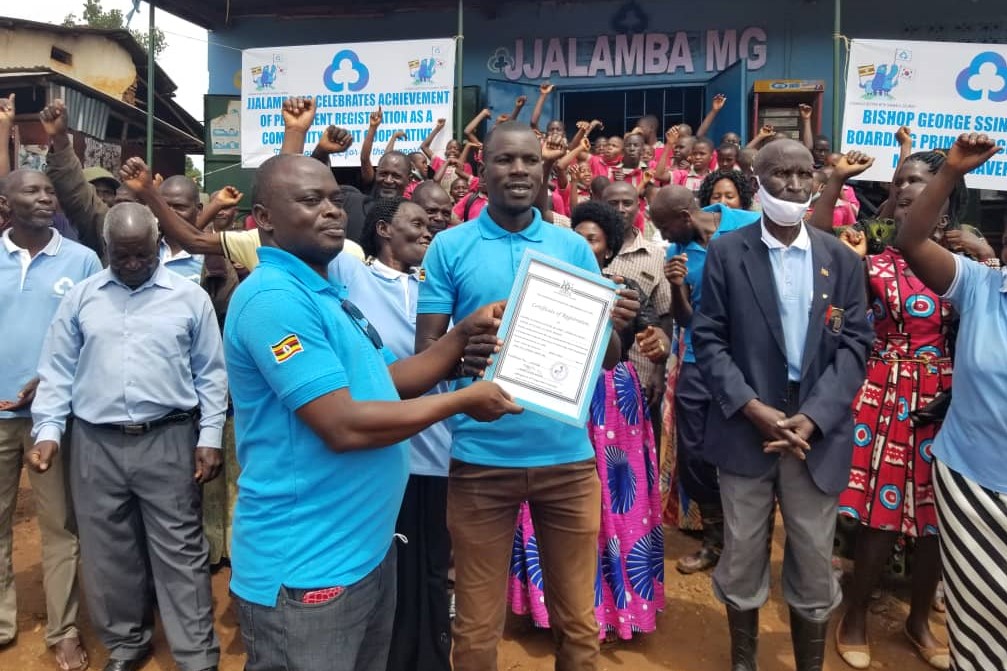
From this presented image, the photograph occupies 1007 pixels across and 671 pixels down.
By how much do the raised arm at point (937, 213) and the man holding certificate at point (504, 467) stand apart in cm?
114

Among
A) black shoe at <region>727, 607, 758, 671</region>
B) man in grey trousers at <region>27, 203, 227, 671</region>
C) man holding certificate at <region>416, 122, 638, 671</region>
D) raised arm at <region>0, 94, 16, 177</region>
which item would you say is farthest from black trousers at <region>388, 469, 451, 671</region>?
raised arm at <region>0, 94, 16, 177</region>

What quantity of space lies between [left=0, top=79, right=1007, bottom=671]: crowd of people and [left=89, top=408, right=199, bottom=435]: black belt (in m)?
0.02

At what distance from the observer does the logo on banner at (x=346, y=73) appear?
30.9 feet

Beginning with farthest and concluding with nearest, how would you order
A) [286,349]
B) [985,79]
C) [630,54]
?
[630,54] < [985,79] < [286,349]

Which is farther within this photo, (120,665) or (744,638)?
(120,665)

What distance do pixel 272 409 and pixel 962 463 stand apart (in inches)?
94.8

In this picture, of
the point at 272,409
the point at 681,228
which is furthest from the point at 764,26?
the point at 272,409

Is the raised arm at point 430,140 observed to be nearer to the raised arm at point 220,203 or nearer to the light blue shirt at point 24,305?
the raised arm at point 220,203

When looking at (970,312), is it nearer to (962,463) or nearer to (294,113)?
(962,463)

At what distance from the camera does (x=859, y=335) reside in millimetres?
2977

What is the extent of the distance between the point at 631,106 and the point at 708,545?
9523 millimetres

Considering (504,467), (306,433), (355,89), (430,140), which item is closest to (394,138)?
(430,140)

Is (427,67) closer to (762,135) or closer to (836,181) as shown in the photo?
(762,135)

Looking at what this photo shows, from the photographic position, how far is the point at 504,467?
257 centimetres
